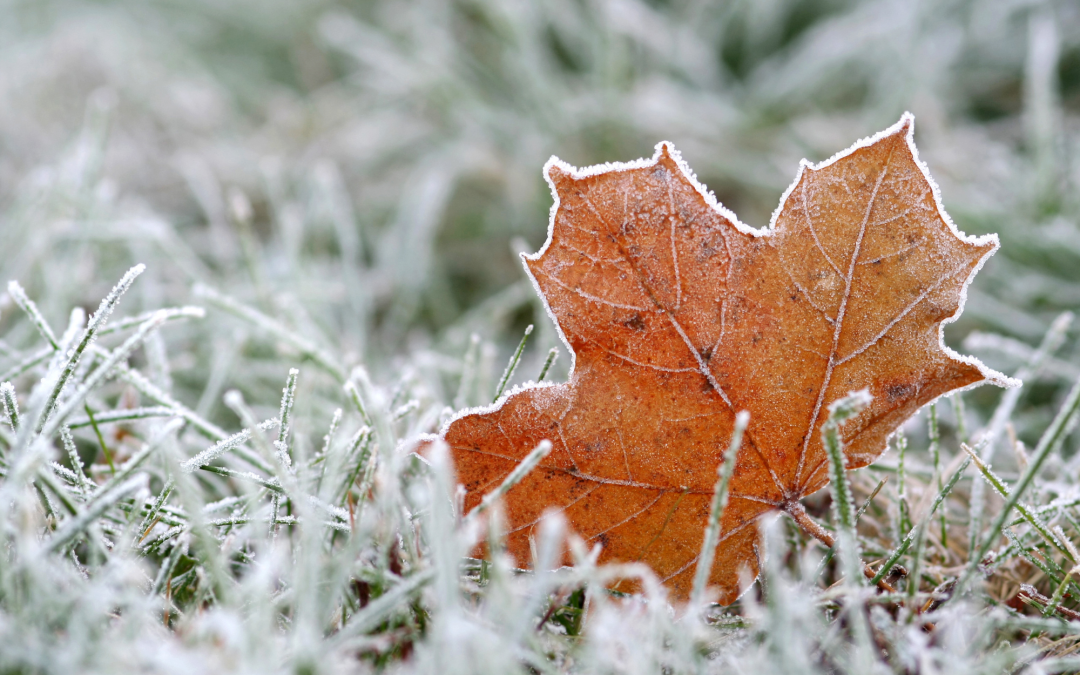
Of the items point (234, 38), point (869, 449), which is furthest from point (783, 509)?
point (234, 38)

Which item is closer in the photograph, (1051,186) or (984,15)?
(1051,186)

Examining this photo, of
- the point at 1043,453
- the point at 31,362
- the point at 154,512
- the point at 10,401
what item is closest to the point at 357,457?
the point at 154,512

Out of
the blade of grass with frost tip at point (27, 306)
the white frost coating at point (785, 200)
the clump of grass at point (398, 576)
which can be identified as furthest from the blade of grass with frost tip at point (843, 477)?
the blade of grass with frost tip at point (27, 306)

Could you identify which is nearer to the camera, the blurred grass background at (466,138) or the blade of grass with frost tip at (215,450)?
the blade of grass with frost tip at (215,450)

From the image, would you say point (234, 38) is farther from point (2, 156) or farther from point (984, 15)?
point (984, 15)

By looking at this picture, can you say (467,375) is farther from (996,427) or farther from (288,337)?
(996,427)

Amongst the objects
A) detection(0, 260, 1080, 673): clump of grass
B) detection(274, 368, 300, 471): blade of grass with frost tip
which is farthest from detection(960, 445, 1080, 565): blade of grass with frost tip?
detection(274, 368, 300, 471): blade of grass with frost tip

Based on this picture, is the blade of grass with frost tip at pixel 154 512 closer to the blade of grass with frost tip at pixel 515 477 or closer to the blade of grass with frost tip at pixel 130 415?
the blade of grass with frost tip at pixel 130 415
